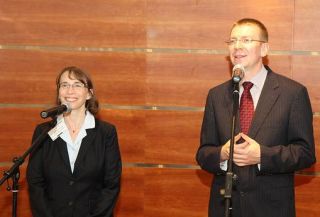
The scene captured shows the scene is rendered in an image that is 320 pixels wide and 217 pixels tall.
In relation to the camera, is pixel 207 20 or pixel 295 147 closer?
pixel 295 147

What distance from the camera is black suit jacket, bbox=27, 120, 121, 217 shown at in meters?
2.91

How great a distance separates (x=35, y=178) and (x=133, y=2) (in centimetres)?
188

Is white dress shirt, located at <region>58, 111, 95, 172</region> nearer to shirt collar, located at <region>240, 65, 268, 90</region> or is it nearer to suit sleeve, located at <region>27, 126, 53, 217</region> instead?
suit sleeve, located at <region>27, 126, 53, 217</region>

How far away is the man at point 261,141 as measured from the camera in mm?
2498

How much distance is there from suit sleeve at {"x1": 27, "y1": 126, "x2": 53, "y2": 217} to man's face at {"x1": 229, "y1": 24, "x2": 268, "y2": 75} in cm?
135

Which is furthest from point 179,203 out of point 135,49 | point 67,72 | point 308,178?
point 67,72

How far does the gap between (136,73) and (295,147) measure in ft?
6.21

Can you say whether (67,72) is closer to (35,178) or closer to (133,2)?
(35,178)

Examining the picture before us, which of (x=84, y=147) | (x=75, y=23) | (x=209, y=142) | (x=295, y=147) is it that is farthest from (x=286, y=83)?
(x=75, y=23)

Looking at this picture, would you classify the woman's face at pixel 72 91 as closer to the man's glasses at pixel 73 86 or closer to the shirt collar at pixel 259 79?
the man's glasses at pixel 73 86

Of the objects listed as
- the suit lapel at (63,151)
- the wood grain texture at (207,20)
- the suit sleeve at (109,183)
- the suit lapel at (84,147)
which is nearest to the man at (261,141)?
the suit sleeve at (109,183)

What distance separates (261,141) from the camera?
2.58m

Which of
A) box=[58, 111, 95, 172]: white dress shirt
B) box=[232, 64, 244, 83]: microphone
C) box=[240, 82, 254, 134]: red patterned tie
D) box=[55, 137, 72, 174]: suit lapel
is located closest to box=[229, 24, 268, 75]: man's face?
box=[240, 82, 254, 134]: red patterned tie

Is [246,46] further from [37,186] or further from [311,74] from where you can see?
[37,186]
